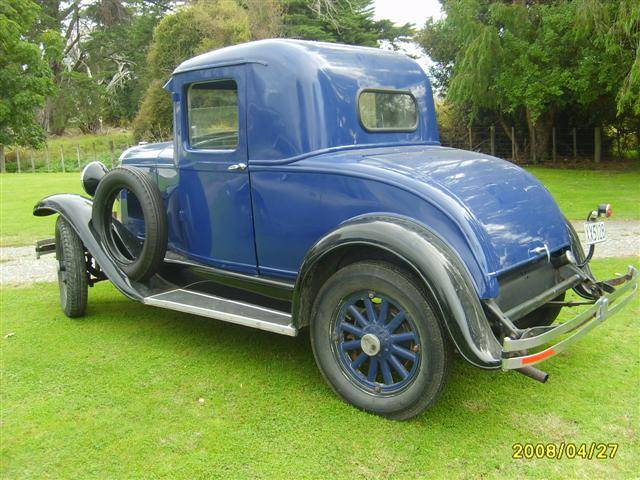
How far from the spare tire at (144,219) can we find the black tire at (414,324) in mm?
1492

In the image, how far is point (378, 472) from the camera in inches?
102

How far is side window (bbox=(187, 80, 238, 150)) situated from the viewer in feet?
12.6

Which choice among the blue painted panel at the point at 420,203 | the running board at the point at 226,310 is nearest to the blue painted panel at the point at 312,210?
the blue painted panel at the point at 420,203

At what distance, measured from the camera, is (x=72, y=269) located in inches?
181

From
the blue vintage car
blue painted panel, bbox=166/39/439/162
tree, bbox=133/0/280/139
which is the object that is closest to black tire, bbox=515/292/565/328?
the blue vintage car

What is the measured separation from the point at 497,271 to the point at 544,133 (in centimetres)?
1708

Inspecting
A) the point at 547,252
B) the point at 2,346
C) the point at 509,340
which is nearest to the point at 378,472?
the point at 509,340

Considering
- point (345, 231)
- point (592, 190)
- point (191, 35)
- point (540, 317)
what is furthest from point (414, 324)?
point (191, 35)

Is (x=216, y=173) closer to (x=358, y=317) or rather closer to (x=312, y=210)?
(x=312, y=210)

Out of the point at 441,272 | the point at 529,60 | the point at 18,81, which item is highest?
the point at 18,81

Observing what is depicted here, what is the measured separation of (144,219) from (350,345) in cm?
197

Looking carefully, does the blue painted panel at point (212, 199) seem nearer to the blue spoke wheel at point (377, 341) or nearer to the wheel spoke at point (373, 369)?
the blue spoke wheel at point (377, 341)

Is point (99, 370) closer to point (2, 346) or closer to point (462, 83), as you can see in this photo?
point (2, 346)

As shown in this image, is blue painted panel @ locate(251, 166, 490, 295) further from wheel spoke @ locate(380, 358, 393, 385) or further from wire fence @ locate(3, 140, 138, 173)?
wire fence @ locate(3, 140, 138, 173)
